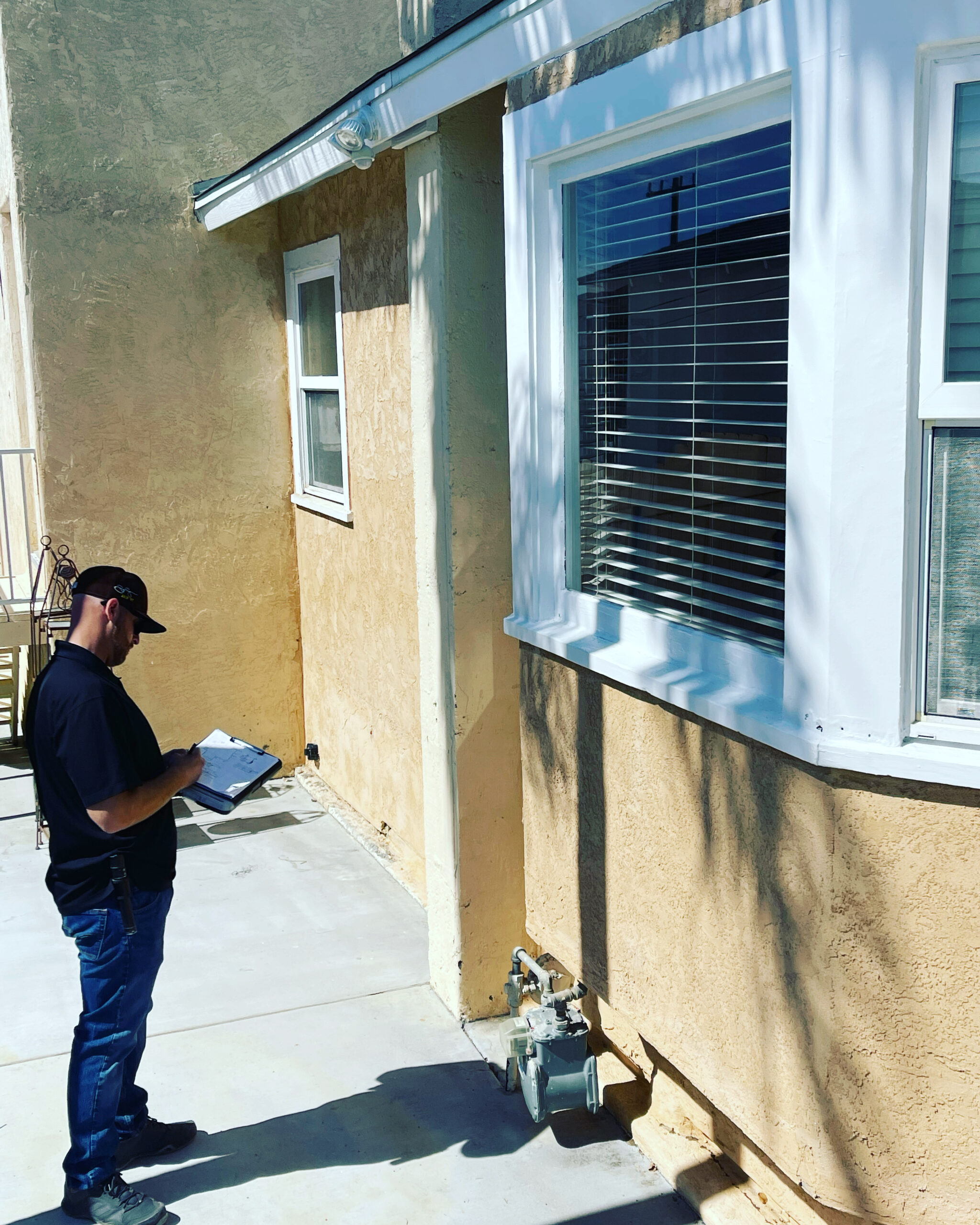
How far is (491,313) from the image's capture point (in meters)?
4.48

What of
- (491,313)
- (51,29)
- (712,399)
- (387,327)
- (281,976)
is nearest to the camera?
(712,399)

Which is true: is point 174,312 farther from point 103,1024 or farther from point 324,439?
point 103,1024

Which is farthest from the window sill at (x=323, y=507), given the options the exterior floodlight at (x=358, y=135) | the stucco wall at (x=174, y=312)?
the exterior floodlight at (x=358, y=135)

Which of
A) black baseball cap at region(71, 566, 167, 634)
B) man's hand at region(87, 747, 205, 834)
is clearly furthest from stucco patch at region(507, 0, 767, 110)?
man's hand at region(87, 747, 205, 834)

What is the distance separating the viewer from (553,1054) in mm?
3975

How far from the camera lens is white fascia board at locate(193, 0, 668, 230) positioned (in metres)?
3.33

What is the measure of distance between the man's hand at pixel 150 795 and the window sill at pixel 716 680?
1.17 meters

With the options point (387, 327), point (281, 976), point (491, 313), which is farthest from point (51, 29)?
point (281, 976)

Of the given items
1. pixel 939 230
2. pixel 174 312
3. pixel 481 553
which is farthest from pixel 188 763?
pixel 174 312

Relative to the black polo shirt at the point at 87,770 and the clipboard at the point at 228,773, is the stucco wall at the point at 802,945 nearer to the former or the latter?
the clipboard at the point at 228,773

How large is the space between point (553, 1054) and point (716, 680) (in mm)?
1490

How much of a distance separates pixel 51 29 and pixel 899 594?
6.32 meters

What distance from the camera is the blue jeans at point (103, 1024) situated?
3.62 meters

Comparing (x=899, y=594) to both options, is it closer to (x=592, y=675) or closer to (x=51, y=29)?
(x=592, y=675)
